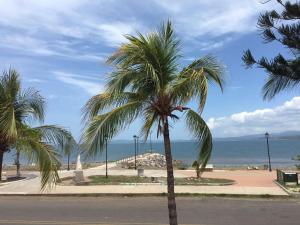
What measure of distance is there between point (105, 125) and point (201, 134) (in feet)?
6.13

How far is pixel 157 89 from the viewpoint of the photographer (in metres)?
9.44

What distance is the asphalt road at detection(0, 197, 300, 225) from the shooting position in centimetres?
1529

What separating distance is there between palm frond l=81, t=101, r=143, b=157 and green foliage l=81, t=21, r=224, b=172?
0.02 meters

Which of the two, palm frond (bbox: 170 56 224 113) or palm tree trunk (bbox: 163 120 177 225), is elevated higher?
palm frond (bbox: 170 56 224 113)

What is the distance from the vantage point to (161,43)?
9.73 meters

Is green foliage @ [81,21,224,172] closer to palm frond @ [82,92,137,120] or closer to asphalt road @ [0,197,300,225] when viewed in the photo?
palm frond @ [82,92,137,120]

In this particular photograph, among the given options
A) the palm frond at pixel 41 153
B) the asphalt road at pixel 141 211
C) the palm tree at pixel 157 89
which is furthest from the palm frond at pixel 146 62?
the asphalt road at pixel 141 211

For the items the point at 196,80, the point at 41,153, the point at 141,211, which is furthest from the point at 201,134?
the point at 141,211

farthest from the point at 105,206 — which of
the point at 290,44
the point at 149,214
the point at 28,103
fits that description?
the point at 290,44

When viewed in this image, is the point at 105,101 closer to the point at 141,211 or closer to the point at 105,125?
the point at 105,125

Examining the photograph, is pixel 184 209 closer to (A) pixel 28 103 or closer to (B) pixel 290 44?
(A) pixel 28 103

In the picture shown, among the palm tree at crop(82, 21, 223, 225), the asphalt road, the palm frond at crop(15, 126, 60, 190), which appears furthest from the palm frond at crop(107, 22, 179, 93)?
the asphalt road

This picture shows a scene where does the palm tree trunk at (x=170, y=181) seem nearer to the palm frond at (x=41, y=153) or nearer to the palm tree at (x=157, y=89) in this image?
the palm tree at (x=157, y=89)

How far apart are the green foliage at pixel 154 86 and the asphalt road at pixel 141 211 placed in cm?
604
